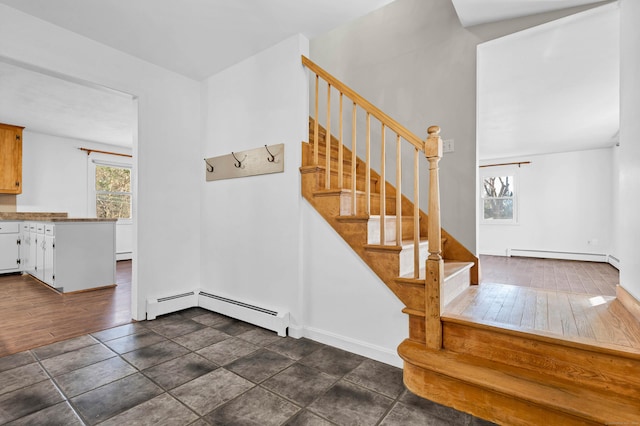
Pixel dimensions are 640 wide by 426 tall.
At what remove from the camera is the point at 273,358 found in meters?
2.07

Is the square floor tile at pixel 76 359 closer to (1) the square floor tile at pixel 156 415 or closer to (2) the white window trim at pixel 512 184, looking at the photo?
(1) the square floor tile at pixel 156 415

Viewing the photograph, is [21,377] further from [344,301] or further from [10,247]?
[10,247]

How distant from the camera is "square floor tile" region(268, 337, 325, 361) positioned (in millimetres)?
2131

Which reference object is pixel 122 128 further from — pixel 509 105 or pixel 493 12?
pixel 509 105

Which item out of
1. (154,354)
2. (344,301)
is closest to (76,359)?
(154,354)

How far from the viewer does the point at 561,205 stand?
6.32m

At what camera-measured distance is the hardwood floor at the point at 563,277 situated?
3.51m

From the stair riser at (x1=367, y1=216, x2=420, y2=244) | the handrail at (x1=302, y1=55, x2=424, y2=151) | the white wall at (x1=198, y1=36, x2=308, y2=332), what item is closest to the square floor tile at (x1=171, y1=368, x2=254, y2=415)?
the white wall at (x1=198, y1=36, x2=308, y2=332)

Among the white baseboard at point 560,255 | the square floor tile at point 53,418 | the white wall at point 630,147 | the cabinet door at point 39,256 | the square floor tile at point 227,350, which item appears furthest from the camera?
the white baseboard at point 560,255

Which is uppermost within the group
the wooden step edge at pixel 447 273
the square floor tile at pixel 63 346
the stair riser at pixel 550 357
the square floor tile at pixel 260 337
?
the wooden step edge at pixel 447 273

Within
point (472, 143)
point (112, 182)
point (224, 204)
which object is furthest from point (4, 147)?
point (472, 143)

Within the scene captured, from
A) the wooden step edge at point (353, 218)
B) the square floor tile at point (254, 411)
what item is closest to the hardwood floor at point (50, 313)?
the square floor tile at point (254, 411)

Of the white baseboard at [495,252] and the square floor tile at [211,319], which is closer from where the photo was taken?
the square floor tile at [211,319]

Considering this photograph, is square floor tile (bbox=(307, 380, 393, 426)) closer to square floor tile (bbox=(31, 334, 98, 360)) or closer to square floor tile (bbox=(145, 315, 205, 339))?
square floor tile (bbox=(145, 315, 205, 339))
